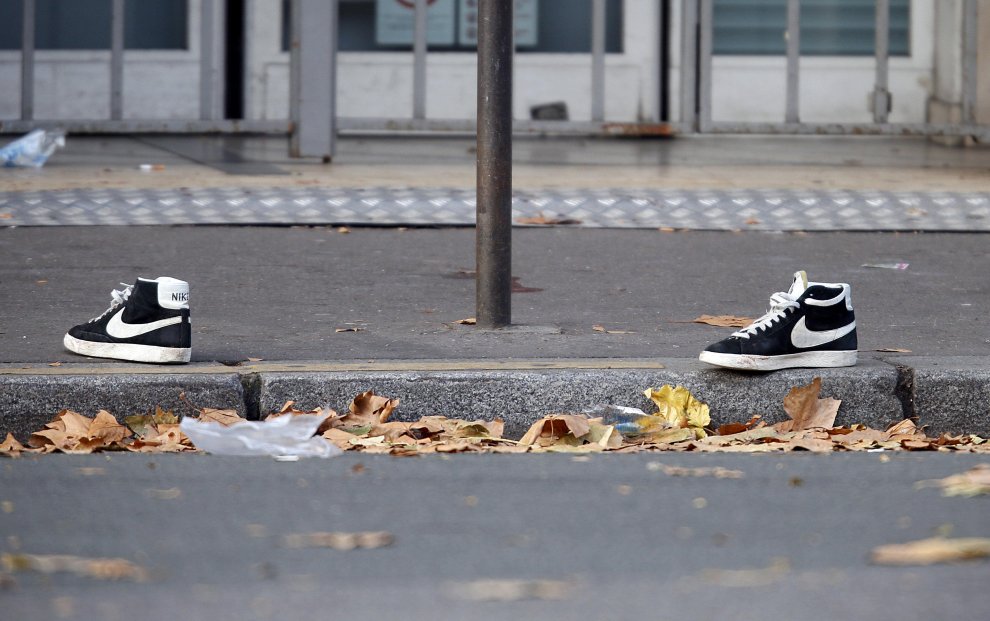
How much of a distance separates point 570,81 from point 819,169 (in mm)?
3330

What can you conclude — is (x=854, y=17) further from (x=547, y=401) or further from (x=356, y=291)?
(x=547, y=401)

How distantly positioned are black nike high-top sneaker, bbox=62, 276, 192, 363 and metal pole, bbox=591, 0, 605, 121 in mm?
7200

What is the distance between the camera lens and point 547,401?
12.7ft

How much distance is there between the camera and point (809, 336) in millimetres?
3949

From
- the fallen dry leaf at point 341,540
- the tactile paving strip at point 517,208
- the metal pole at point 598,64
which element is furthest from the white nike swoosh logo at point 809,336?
the metal pole at point 598,64

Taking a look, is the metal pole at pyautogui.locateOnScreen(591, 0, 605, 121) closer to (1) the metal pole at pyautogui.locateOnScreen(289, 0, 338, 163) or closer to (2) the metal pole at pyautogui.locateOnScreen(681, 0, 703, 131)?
(2) the metal pole at pyautogui.locateOnScreen(681, 0, 703, 131)

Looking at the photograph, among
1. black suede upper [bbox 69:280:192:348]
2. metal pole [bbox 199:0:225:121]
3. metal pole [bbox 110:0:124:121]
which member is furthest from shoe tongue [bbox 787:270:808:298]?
metal pole [bbox 110:0:124:121]

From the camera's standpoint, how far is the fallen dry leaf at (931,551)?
8.18ft

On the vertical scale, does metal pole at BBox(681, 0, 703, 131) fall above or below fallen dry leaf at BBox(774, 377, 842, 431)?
above

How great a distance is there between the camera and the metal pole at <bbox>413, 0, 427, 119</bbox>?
10438mm

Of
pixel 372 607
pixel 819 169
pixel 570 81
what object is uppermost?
pixel 570 81

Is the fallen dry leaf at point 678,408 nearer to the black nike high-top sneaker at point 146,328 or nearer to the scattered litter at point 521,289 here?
the black nike high-top sneaker at point 146,328

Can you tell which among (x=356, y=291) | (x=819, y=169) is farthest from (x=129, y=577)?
(x=819, y=169)

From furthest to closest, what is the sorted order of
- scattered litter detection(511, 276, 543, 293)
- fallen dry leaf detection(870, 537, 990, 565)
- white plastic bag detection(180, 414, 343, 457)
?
scattered litter detection(511, 276, 543, 293), white plastic bag detection(180, 414, 343, 457), fallen dry leaf detection(870, 537, 990, 565)
